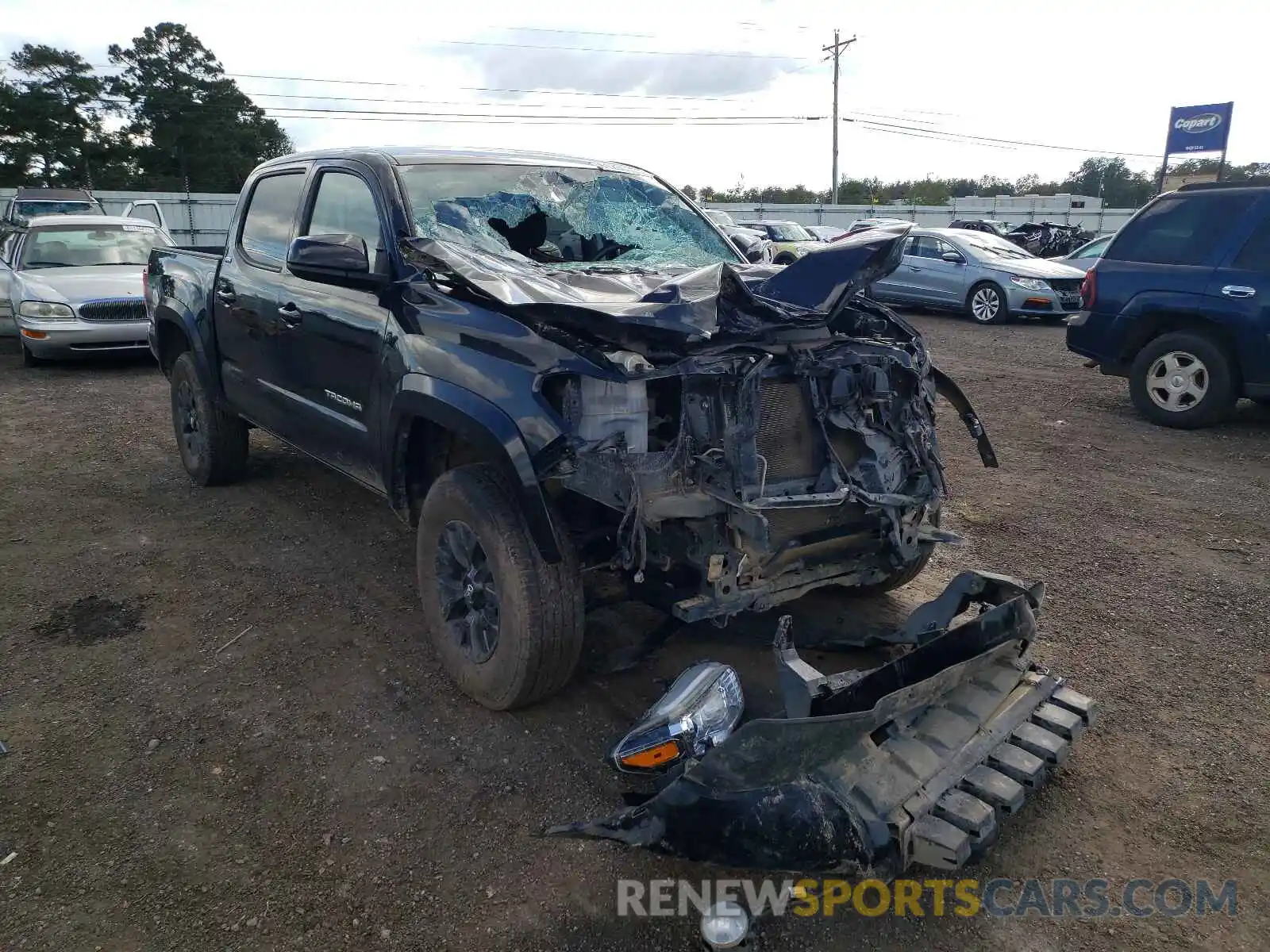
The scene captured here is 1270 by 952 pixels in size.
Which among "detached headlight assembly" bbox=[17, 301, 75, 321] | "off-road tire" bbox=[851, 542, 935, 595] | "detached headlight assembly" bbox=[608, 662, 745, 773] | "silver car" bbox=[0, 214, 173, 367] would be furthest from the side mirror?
"detached headlight assembly" bbox=[17, 301, 75, 321]

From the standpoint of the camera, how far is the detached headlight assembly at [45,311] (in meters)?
9.94

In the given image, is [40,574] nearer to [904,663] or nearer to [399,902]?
[399,902]

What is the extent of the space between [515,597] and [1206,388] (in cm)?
672

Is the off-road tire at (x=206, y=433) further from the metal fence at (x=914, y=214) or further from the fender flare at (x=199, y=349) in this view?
the metal fence at (x=914, y=214)

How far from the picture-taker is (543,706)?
134 inches

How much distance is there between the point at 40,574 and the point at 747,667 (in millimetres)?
3780

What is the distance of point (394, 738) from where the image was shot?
3.25 metres

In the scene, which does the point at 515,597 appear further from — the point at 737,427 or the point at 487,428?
the point at 737,427

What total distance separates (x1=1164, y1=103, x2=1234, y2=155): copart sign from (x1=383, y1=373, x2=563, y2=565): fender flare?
27855 mm

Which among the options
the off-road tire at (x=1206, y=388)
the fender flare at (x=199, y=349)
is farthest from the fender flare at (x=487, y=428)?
the off-road tire at (x=1206, y=388)

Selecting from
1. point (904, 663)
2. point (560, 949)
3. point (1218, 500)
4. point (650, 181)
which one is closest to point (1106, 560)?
point (1218, 500)

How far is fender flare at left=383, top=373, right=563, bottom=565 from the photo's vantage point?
9.49 feet

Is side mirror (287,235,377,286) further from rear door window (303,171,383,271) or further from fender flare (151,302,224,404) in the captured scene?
fender flare (151,302,224,404)

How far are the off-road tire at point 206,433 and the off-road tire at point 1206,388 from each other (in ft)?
23.6
